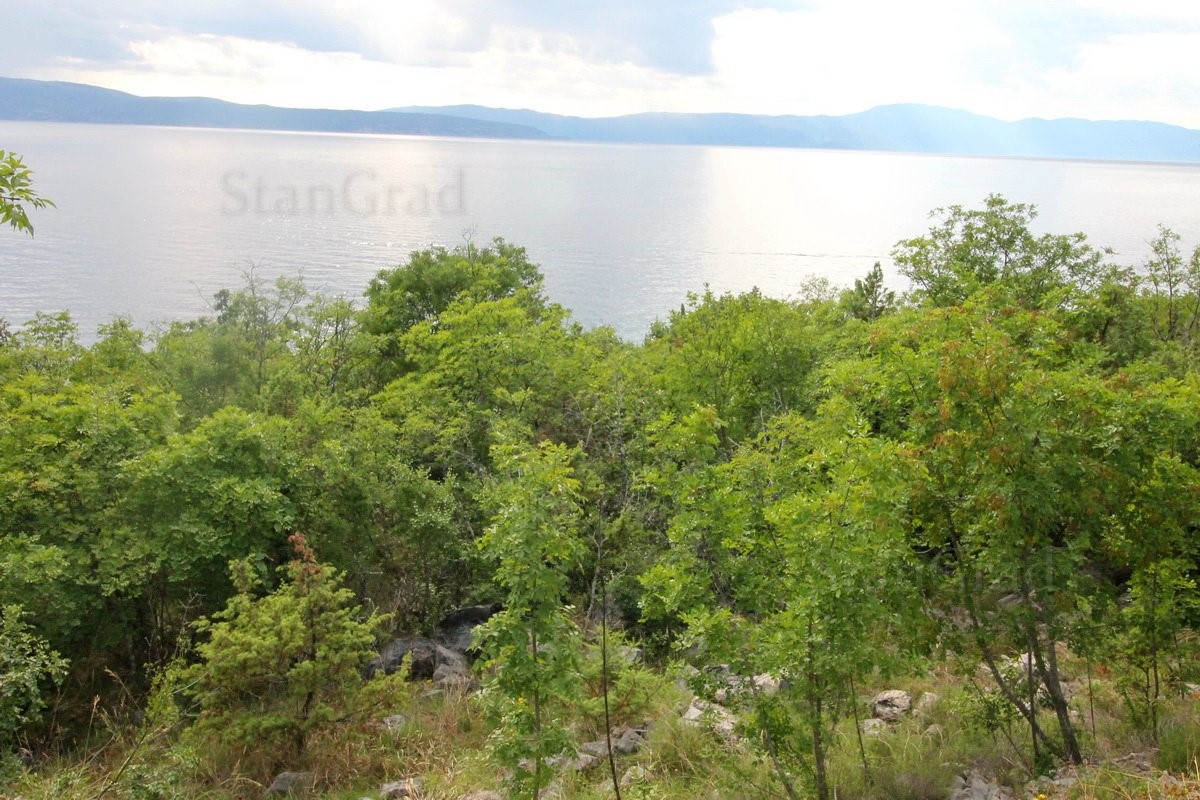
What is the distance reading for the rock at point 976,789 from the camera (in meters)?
8.38

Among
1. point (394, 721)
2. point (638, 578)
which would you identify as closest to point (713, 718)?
point (638, 578)

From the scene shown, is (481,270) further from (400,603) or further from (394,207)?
(394,207)

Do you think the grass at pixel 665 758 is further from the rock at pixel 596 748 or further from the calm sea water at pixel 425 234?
the calm sea water at pixel 425 234

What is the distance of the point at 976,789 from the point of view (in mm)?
8586

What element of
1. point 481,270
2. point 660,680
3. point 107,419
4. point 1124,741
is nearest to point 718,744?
point 660,680

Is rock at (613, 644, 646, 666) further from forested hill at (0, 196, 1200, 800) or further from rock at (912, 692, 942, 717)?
rock at (912, 692, 942, 717)

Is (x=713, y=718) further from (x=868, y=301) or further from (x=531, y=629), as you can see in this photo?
(x=868, y=301)

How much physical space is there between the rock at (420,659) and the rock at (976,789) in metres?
9.41

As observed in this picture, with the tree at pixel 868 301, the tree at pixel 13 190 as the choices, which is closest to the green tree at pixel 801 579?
the tree at pixel 13 190

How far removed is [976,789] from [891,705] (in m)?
3.53

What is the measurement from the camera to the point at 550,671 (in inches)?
307

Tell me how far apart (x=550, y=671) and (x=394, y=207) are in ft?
447

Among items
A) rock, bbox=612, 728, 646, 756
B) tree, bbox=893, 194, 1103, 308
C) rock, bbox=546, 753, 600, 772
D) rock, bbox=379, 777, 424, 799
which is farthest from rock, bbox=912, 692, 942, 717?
tree, bbox=893, 194, 1103, 308

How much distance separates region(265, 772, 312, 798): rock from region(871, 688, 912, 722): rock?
7.95 m
